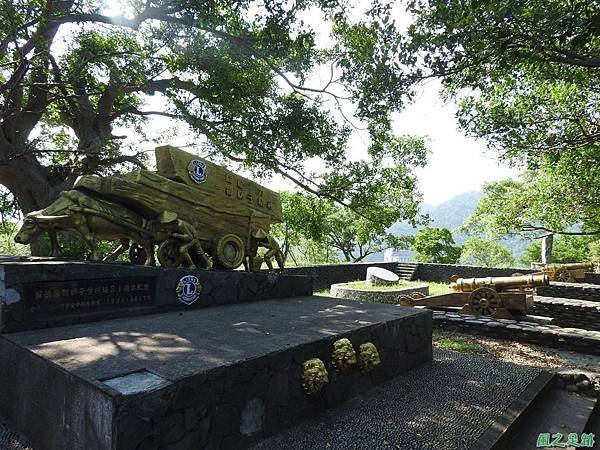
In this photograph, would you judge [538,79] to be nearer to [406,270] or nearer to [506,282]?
[506,282]

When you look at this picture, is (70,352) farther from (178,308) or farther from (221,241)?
(221,241)

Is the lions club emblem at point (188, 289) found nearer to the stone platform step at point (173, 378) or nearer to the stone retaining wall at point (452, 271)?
the stone platform step at point (173, 378)

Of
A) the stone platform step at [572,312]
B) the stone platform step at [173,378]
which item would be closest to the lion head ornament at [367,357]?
the stone platform step at [173,378]

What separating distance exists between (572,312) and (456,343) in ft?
18.1

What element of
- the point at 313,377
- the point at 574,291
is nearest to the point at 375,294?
the point at 574,291

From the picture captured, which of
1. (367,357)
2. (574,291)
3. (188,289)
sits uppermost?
(188,289)

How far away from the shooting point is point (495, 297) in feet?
30.3

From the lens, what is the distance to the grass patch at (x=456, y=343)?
6.92 meters

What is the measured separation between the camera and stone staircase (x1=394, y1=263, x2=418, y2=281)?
21.9 metres

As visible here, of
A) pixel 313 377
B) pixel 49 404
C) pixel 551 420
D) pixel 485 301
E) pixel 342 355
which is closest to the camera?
pixel 49 404

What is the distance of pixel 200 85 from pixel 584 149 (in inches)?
422

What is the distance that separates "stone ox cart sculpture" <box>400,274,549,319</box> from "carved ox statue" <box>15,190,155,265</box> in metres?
7.76

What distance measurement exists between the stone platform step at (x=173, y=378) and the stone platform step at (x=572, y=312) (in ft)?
27.9

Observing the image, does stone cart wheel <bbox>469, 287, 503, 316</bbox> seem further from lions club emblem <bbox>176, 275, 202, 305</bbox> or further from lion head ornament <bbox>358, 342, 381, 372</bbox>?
lions club emblem <bbox>176, 275, 202, 305</bbox>
